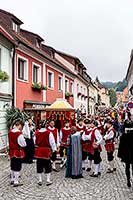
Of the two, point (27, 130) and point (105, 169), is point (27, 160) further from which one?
point (105, 169)

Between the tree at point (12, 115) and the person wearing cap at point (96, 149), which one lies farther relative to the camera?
the tree at point (12, 115)

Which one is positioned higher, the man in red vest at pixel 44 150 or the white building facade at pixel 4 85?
the white building facade at pixel 4 85

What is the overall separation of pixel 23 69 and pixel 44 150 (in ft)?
34.1

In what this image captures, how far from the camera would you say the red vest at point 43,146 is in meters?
8.99

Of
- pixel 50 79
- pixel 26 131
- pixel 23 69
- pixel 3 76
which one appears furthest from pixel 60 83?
pixel 26 131

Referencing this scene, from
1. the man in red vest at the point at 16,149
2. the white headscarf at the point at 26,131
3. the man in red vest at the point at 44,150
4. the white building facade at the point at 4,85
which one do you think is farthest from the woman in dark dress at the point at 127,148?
the white building facade at the point at 4,85

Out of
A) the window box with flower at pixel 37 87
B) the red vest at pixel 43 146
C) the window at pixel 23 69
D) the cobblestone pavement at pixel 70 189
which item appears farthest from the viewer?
the window box with flower at pixel 37 87

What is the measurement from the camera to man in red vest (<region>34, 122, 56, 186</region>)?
9000 mm

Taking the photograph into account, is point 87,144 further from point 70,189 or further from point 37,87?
point 37,87

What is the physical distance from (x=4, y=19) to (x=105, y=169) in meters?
11.4

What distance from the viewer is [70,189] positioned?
8.44m

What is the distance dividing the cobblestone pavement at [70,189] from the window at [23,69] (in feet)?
27.8

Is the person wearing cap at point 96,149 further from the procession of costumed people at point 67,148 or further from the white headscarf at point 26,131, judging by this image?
the white headscarf at point 26,131

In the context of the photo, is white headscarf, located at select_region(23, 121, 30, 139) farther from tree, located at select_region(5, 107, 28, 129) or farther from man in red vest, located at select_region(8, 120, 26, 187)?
man in red vest, located at select_region(8, 120, 26, 187)
